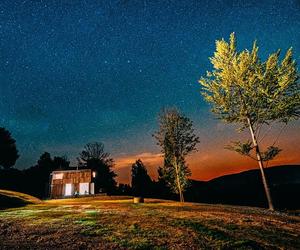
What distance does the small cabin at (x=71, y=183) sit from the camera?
173 ft

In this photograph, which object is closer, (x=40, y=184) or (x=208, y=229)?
(x=208, y=229)

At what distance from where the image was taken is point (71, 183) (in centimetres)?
5344

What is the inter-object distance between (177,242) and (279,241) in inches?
157

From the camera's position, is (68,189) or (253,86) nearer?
(253,86)

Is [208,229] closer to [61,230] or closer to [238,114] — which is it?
[61,230]

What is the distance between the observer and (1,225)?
1143cm

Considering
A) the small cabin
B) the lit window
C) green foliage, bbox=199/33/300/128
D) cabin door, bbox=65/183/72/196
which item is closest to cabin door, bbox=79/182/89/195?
the small cabin

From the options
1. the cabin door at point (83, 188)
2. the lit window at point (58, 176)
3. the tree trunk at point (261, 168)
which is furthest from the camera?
the lit window at point (58, 176)

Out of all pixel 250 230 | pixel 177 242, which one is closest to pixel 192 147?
pixel 250 230

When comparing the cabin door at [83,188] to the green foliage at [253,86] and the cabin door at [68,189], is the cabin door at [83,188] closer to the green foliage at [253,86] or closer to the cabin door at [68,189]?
the cabin door at [68,189]

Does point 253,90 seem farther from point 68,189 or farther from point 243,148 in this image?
point 68,189

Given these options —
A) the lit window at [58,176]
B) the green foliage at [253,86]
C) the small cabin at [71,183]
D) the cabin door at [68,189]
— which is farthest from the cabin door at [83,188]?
the green foliage at [253,86]

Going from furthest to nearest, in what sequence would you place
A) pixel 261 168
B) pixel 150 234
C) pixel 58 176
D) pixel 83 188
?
1. pixel 58 176
2. pixel 83 188
3. pixel 261 168
4. pixel 150 234

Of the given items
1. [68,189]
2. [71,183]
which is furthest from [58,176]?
[68,189]
